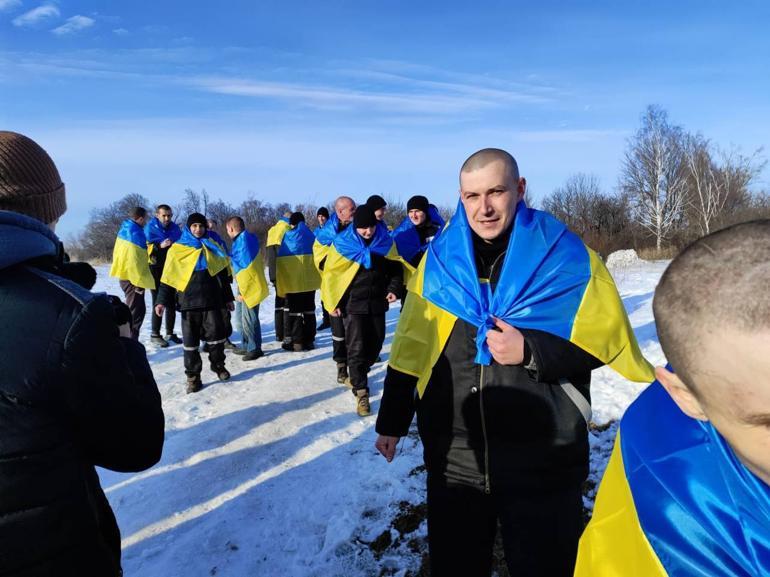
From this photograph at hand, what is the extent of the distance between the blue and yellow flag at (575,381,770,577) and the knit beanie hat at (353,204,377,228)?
488 centimetres

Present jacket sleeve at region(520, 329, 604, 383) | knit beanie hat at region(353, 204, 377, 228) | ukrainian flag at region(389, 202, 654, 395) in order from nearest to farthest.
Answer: jacket sleeve at region(520, 329, 604, 383) < ukrainian flag at region(389, 202, 654, 395) < knit beanie hat at region(353, 204, 377, 228)

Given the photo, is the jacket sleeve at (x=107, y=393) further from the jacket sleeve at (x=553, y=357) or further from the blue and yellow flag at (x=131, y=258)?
the blue and yellow flag at (x=131, y=258)

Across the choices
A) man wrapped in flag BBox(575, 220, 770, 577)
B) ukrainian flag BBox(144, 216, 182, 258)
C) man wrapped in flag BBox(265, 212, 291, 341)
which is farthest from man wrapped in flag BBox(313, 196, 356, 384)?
man wrapped in flag BBox(575, 220, 770, 577)

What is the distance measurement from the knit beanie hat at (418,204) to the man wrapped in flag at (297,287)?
75.3 inches

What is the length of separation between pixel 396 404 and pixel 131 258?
7.75 metres

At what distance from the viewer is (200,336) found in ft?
22.7

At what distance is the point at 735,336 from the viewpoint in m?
0.83

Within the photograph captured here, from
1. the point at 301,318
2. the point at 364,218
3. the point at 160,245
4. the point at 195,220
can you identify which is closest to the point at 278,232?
the point at 301,318

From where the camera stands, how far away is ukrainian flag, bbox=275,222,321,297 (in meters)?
8.66

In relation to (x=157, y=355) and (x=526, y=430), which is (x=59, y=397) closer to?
(x=526, y=430)

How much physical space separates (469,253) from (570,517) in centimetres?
118

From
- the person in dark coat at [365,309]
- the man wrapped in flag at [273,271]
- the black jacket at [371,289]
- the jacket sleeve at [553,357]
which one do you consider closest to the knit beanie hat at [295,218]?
the man wrapped in flag at [273,271]

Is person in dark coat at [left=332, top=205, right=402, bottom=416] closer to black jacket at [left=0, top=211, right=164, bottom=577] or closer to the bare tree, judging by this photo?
black jacket at [left=0, top=211, right=164, bottom=577]

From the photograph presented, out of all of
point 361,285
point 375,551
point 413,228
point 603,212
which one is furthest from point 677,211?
point 375,551
